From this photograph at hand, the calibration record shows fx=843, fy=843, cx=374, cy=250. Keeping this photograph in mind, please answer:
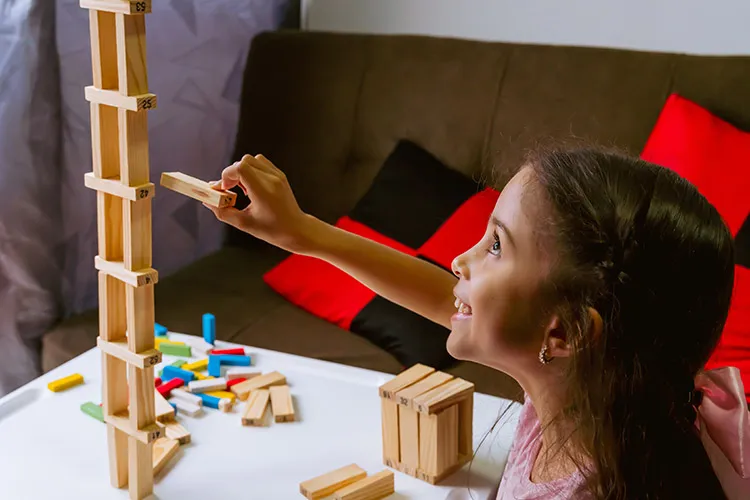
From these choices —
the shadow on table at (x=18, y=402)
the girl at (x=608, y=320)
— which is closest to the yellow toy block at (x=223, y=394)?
the shadow on table at (x=18, y=402)

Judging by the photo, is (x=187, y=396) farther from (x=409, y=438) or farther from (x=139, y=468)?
(x=409, y=438)

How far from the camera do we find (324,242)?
0.96 metres

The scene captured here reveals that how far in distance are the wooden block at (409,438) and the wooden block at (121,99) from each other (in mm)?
439

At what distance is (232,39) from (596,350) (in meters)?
1.51

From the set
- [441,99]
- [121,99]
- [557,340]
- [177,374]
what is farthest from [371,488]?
[441,99]

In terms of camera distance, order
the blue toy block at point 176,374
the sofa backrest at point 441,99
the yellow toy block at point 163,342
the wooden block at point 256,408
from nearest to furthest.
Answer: the wooden block at point 256,408 < the blue toy block at point 176,374 < the yellow toy block at point 163,342 < the sofa backrest at point 441,99

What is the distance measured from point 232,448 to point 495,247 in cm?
42

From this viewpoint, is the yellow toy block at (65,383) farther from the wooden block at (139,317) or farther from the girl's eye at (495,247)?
the girl's eye at (495,247)

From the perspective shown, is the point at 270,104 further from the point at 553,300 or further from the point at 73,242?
the point at 553,300

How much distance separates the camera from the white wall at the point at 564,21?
1.92 metres

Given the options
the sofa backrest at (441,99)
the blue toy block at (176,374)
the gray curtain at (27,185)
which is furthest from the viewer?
the sofa backrest at (441,99)

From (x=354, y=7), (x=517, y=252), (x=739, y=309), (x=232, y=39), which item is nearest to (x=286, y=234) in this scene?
(x=517, y=252)

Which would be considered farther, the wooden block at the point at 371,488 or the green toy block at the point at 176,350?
the green toy block at the point at 176,350

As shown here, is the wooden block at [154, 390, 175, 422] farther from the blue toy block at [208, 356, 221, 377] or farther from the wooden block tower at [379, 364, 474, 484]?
the wooden block tower at [379, 364, 474, 484]
